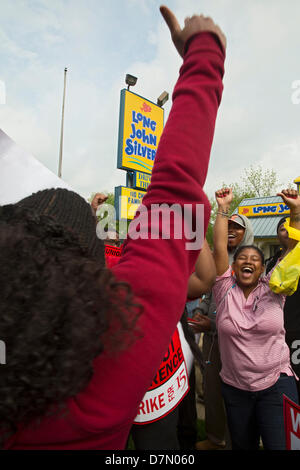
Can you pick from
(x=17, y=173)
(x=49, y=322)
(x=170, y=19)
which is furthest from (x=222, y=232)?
(x=49, y=322)

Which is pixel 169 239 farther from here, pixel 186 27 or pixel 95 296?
pixel 186 27

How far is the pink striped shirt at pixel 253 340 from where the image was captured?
2.11 meters

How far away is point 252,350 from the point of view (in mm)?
2162

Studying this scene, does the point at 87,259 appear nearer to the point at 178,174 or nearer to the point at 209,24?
the point at 178,174

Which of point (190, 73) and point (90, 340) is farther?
point (190, 73)

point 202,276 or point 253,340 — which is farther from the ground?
point 202,276

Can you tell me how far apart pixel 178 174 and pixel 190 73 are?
246 millimetres

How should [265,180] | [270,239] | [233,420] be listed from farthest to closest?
[265,180]
[270,239]
[233,420]

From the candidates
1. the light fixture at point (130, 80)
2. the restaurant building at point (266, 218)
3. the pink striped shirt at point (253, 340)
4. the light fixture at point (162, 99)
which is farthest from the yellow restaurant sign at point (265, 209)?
the pink striped shirt at point (253, 340)

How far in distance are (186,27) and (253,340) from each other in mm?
1981

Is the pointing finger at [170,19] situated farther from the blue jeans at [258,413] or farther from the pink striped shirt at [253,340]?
the blue jeans at [258,413]

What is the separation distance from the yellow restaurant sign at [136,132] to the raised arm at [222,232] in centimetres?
866

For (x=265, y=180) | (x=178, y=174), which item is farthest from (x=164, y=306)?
(x=265, y=180)

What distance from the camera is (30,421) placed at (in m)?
0.55
